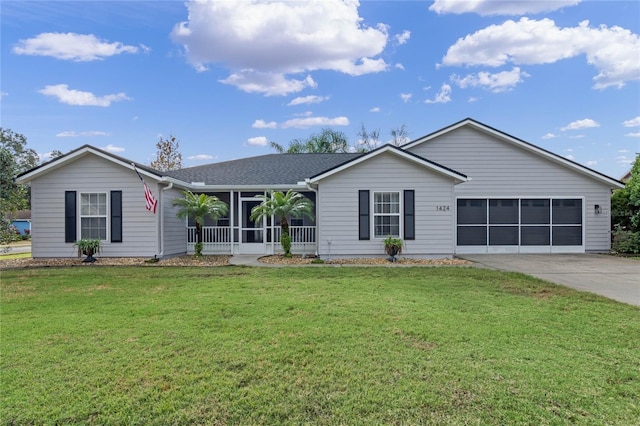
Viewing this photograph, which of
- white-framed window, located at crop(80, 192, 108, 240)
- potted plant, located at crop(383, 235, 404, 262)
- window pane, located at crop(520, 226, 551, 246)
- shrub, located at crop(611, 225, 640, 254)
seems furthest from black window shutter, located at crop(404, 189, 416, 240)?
white-framed window, located at crop(80, 192, 108, 240)

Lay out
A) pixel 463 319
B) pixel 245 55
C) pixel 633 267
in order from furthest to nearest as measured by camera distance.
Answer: pixel 245 55 → pixel 633 267 → pixel 463 319

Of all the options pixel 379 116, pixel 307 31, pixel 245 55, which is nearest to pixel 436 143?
pixel 307 31

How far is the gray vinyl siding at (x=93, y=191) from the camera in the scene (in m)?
12.5

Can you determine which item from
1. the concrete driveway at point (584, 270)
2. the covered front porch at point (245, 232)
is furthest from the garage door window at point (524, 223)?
the covered front porch at point (245, 232)

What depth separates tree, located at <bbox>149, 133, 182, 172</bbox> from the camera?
121ft

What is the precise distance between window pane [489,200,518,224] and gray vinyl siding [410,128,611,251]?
377 mm

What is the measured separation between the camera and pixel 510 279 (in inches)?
347

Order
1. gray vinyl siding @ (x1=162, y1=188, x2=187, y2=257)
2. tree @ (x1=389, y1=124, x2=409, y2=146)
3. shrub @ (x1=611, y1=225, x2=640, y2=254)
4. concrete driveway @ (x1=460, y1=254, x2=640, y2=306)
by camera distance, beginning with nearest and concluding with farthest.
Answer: concrete driveway @ (x1=460, y1=254, x2=640, y2=306), gray vinyl siding @ (x1=162, y1=188, x2=187, y2=257), shrub @ (x1=611, y1=225, x2=640, y2=254), tree @ (x1=389, y1=124, x2=409, y2=146)

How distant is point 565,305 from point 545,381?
3.56 m

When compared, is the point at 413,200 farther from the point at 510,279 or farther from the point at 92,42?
the point at 92,42

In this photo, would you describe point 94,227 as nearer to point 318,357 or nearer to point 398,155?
point 398,155

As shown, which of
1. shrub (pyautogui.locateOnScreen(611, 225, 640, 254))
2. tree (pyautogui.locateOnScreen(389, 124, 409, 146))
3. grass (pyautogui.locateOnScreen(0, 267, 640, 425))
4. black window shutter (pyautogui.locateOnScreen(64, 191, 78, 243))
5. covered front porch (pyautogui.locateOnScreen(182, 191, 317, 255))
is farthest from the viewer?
tree (pyautogui.locateOnScreen(389, 124, 409, 146))

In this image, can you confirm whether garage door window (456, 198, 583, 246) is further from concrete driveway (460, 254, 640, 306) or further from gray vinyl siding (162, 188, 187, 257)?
gray vinyl siding (162, 188, 187, 257)

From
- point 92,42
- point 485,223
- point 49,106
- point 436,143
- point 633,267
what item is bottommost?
point 633,267
